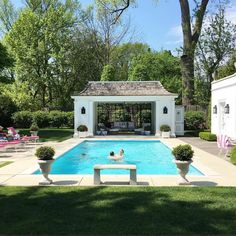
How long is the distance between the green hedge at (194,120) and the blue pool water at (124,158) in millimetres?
7429

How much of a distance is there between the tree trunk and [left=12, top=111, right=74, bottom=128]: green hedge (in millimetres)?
11061

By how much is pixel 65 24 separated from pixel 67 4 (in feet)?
13.2

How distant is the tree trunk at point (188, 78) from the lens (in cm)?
3144

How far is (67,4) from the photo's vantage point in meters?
47.3

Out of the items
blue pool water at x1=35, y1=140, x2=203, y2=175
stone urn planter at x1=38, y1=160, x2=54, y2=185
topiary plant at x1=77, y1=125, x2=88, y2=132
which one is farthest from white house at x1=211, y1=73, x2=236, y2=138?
stone urn planter at x1=38, y1=160, x2=54, y2=185

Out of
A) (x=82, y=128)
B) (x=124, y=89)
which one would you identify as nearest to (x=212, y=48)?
(x=124, y=89)

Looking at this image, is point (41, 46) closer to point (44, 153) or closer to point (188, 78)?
point (188, 78)

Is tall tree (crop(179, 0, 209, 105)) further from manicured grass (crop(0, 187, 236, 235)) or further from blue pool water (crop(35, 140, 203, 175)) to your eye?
manicured grass (crop(0, 187, 236, 235))

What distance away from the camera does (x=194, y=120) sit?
30.2 meters

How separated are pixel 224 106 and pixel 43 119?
18.1 meters

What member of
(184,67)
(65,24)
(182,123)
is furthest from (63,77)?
(182,123)

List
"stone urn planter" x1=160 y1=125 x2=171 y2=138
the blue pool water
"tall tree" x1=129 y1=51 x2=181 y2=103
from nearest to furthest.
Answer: the blue pool water → "stone urn planter" x1=160 y1=125 x2=171 y2=138 → "tall tree" x1=129 y1=51 x2=181 y2=103

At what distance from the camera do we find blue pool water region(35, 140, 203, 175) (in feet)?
42.7

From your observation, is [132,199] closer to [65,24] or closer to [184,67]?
[184,67]
